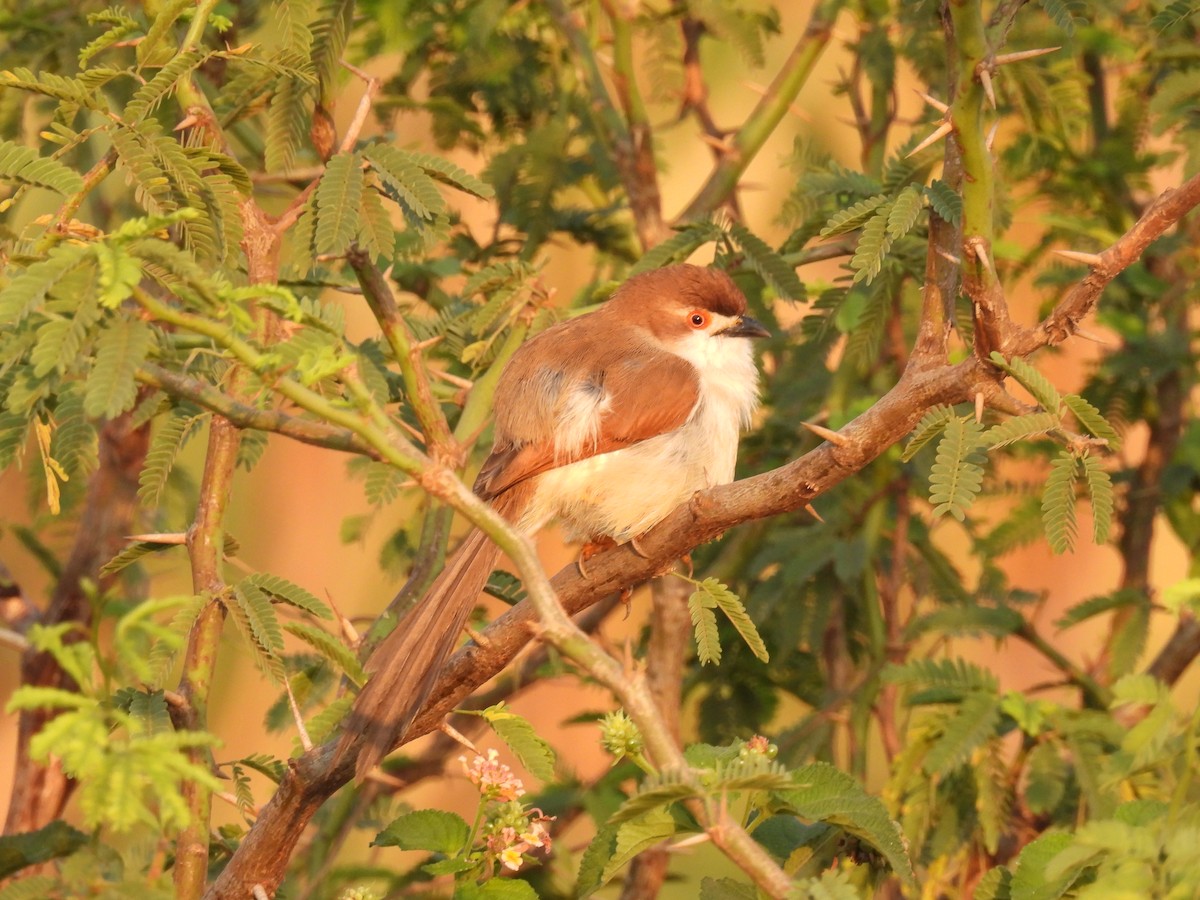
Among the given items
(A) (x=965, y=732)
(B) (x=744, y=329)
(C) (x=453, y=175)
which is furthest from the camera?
(B) (x=744, y=329)

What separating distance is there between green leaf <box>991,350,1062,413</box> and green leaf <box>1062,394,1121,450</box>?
61 millimetres

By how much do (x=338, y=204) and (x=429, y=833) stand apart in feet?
5.01

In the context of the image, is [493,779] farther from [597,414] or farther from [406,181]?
[597,414]

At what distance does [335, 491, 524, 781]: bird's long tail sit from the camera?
2836mm

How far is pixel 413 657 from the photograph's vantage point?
319 centimetres

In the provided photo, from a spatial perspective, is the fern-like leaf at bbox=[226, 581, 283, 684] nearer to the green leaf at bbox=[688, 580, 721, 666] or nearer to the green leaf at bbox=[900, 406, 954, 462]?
the green leaf at bbox=[688, 580, 721, 666]

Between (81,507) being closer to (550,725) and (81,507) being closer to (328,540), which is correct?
(328,540)

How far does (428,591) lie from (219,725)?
3301 millimetres

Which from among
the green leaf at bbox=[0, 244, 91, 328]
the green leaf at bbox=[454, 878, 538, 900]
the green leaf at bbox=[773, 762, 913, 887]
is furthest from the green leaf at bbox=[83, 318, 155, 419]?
the green leaf at bbox=[773, 762, 913, 887]

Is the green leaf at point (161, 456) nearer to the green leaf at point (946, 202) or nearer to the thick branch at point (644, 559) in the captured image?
the thick branch at point (644, 559)

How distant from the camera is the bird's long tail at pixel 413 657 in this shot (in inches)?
112

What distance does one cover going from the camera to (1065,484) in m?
2.78

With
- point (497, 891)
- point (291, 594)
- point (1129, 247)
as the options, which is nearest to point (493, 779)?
point (497, 891)

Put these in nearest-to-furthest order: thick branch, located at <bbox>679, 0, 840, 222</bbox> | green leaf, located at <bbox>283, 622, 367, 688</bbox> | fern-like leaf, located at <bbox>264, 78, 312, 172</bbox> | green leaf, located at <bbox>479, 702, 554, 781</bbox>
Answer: green leaf, located at <bbox>283, 622, 367, 688</bbox>, green leaf, located at <bbox>479, 702, 554, 781</bbox>, fern-like leaf, located at <bbox>264, 78, 312, 172</bbox>, thick branch, located at <bbox>679, 0, 840, 222</bbox>
